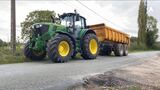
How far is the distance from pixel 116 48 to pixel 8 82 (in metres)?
17.9

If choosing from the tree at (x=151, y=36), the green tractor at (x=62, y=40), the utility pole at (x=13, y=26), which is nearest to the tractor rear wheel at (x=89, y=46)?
the green tractor at (x=62, y=40)

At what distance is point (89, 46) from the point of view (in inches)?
818

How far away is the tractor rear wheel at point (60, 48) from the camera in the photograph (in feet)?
56.5

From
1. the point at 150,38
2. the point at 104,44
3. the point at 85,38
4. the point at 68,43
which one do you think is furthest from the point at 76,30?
the point at 150,38

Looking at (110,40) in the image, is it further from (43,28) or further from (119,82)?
(119,82)

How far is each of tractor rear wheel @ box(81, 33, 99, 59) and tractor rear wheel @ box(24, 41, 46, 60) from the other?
231 centimetres

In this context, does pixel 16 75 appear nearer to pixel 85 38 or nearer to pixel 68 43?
pixel 68 43

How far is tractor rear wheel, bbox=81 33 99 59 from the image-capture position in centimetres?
2036

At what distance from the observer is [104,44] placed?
25.8 meters

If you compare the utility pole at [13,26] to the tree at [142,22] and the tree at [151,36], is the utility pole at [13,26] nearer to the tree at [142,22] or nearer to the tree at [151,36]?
the tree at [142,22]

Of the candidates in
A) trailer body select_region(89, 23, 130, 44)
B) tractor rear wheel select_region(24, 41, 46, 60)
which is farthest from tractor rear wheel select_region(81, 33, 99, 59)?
trailer body select_region(89, 23, 130, 44)

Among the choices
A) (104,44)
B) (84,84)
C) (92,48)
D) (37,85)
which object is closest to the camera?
(37,85)

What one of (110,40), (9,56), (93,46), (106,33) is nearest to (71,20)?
(93,46)

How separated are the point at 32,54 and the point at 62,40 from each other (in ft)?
7.44
